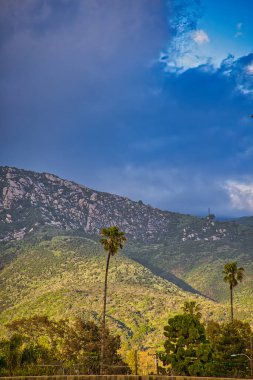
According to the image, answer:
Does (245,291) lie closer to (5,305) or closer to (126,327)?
(126,327)

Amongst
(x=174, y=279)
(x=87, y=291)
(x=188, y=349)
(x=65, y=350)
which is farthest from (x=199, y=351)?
(x=174, y=279)

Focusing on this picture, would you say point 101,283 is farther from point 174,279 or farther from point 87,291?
point 174,279

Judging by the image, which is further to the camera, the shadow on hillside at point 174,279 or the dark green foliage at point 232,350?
the shadow on hillside at point 174,279

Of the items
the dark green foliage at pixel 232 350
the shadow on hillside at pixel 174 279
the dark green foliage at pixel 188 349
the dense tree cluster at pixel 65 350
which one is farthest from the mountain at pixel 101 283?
the dark green foliage at pixel 188 349

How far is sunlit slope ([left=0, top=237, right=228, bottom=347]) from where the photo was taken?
11931cm

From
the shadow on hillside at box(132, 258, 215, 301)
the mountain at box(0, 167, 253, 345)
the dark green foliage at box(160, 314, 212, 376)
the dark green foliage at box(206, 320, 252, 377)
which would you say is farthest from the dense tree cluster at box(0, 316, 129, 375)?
the shadow on hillside at box(132, 258, 215, 301)

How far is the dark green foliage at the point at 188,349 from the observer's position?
64312 millimetres

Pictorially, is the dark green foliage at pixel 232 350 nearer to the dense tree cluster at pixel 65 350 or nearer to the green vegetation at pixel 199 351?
the green vegetation at pixel 199 351

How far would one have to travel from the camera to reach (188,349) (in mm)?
66812

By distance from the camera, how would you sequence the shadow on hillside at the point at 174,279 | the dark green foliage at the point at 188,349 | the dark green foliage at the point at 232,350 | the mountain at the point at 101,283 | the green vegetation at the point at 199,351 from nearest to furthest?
1. the dark green foliage at the point at 188,349
2. the green vegetation at the point at 199,351
3. the dark green foliage at the point at 232,350
4. the mountain at the point at 101,283
5. the shadow on hillside at the point at 174,279

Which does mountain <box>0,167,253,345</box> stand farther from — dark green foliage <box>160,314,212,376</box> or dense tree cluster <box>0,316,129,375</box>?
dark green foliage <box>160,314,212,376</box>

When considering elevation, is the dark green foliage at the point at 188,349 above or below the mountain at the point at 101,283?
below

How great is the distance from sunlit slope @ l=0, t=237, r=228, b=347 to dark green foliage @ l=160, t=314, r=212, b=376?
134 ft

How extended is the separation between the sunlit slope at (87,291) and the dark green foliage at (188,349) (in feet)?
134
